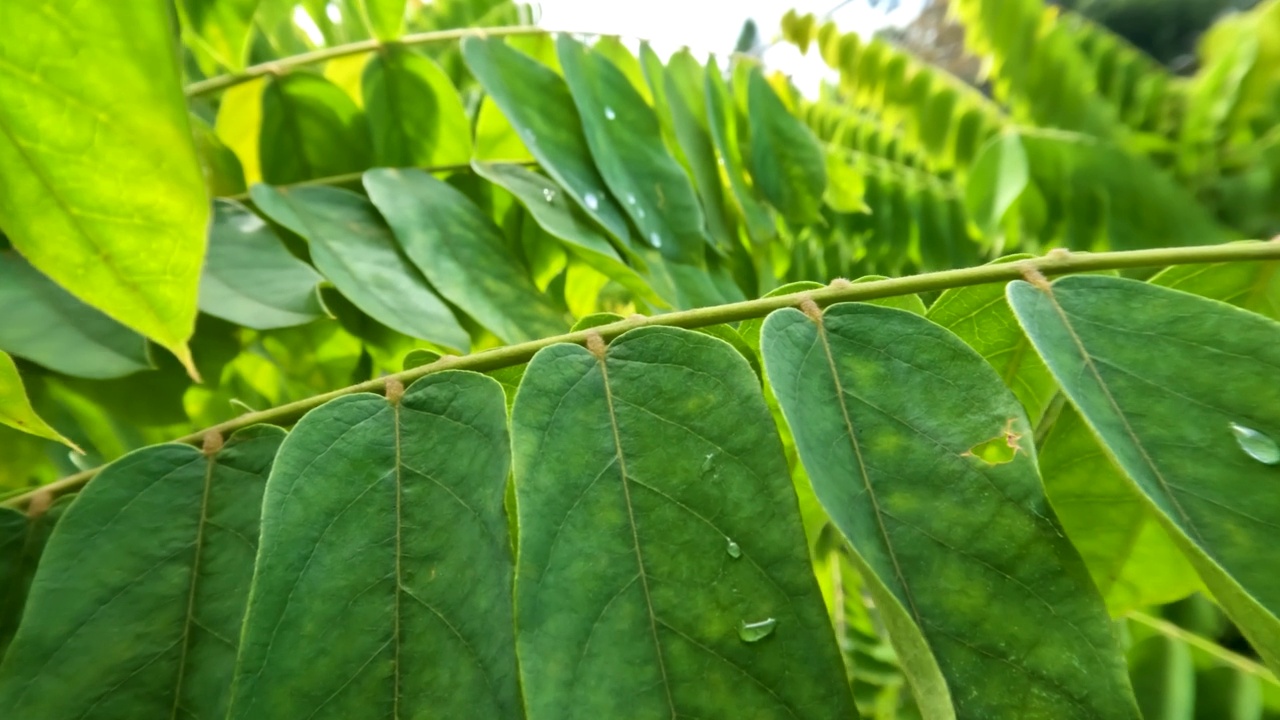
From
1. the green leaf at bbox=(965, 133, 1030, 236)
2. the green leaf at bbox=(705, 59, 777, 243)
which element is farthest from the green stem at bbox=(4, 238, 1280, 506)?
the green leaf at bbox=(965, 133, 1030, 236)

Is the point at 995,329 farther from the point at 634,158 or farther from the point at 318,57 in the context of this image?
the point at 318,57

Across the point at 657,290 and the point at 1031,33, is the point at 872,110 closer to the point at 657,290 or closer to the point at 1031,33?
the point at 1031,33

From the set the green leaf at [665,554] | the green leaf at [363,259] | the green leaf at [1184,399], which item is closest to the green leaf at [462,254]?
the green leaf at [363,259]

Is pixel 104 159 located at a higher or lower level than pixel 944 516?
higher

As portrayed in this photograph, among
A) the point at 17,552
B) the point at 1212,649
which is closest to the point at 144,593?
the point at 17,552

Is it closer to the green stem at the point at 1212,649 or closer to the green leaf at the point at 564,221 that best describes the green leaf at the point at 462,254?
the green leaf at the point at 564,221

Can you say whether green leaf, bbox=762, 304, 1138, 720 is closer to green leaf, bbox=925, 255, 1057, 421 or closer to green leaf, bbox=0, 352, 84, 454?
green leaf, bbox=925, 255, 1057, 421

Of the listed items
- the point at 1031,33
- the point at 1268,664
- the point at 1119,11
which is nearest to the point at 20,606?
the point at 1268,664
